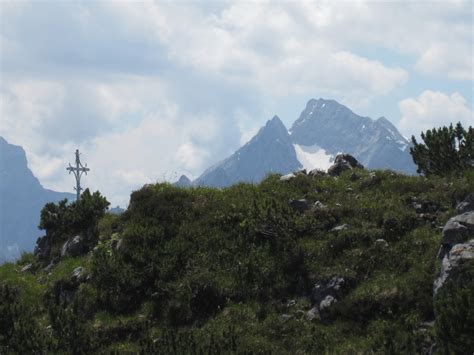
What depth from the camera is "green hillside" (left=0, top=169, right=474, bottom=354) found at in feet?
51.2

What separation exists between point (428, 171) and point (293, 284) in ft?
28.1

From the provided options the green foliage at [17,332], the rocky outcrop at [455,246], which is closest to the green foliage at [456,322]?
the rocky outcrop at [455,246]

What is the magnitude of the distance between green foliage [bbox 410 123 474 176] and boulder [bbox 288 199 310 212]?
539 cm

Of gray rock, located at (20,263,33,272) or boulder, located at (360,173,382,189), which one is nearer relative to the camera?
boulder, located at (360,173,382,189)

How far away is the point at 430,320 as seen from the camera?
15422 mm

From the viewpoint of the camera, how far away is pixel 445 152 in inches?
908

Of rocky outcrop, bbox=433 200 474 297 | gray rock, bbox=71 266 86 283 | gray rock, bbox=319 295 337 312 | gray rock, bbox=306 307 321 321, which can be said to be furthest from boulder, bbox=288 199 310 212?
gray rock, bbox=71 266 86 283

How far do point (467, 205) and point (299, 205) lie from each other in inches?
235

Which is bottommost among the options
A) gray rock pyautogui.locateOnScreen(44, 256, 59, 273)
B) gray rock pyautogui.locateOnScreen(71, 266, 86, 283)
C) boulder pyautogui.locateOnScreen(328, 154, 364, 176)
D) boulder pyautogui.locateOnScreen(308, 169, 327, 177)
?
gray rock pyautogui.locateOnScreen(71, 266, 86, 283)

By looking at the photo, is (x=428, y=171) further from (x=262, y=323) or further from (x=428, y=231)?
(x=262, y=323)

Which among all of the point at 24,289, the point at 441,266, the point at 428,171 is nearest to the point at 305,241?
the point at 441,266

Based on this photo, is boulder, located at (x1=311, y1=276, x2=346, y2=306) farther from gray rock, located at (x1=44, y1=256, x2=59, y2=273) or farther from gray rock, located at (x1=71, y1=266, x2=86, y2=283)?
gray rock, located at (x1=44, y1=256, x2=59, y2=273)

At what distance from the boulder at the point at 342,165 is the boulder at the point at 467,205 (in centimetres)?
792

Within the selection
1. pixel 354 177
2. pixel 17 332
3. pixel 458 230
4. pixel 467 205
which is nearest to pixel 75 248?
pixel 17 332
